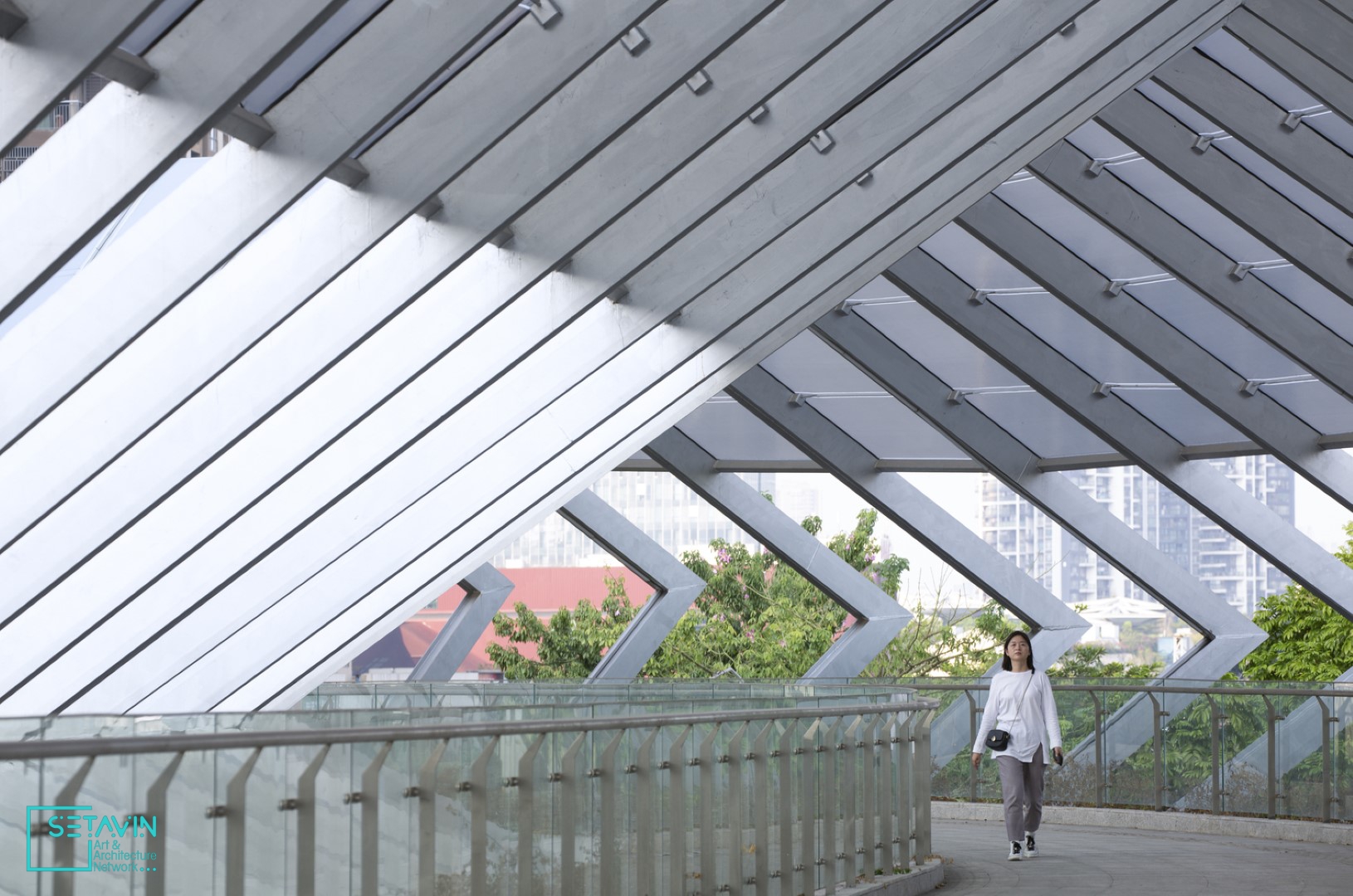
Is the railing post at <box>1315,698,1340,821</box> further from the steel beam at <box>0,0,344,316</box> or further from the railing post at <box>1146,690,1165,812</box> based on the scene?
the steel beam at <box>0,0,344,316</box>

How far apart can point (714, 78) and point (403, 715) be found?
3431mm

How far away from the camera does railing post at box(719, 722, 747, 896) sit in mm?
7539

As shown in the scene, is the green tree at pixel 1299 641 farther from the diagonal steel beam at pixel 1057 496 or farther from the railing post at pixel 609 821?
the railing post at pixel 609 821

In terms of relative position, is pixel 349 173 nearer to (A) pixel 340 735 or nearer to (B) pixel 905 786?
(A) pixel 340 735

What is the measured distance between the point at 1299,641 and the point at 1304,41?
1770 cm

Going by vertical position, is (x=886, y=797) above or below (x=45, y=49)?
below

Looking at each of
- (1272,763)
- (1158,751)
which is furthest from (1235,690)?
(1158,751)

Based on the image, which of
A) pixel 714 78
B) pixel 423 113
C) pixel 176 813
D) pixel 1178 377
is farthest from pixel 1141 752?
pixel 176 813

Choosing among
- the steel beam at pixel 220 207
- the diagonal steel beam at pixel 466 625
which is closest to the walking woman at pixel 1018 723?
the steel beam at pixel 220 207

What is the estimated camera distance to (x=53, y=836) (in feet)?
12.6

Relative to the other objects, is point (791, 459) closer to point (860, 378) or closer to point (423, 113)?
Answer: point (860, 378)

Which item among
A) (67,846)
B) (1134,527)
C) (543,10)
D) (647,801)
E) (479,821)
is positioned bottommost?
(647,801)

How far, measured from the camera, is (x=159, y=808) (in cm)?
415

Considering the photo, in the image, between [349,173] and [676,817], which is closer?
[676,817]
